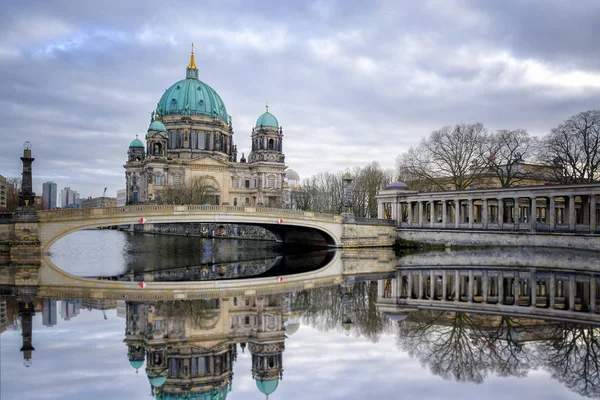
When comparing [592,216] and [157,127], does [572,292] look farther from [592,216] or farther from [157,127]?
[157,127]

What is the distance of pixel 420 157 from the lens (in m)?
59.9

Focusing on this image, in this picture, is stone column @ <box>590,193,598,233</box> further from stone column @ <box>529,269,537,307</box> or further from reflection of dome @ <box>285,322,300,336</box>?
reflection of dome @ <box>285,322,300,336</box>

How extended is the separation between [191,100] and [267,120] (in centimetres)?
1455

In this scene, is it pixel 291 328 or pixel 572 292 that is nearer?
pixel 291 328

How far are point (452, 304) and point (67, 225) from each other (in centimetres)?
2448

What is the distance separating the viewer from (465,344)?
42.0 feet

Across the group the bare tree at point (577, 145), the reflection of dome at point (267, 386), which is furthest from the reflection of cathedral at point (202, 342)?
the bare tree at point (577, 145)

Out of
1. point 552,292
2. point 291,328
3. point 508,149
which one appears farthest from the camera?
point 508,149

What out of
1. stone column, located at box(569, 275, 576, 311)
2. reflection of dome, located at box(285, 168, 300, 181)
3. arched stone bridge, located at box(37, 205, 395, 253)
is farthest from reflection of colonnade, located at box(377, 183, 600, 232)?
reflection of dome, located at box(285, 168, 300, 181)

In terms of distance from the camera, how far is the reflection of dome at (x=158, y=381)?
33.0 feet

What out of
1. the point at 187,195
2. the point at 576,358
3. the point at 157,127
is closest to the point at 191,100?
the point at 157,127

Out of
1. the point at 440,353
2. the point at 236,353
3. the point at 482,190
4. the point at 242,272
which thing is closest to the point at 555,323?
the point at 440,353

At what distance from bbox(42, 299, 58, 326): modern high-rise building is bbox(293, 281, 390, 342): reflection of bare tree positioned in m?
7.63

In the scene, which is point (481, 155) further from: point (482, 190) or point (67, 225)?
point (67, 225)
